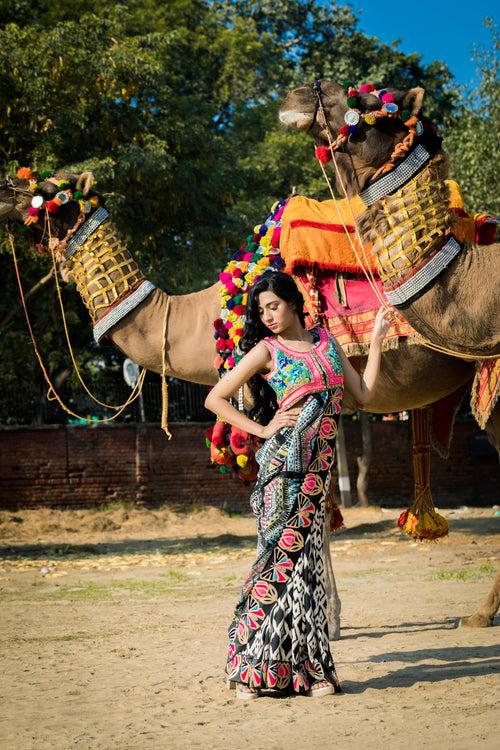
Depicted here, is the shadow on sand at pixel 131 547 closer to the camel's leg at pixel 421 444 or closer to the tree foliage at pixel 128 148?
the tree foliage at pixel 128 148

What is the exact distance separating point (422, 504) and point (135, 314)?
247cm

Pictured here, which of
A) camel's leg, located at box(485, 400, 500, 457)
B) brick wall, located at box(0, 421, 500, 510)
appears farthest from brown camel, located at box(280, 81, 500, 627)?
brick wall, located at box(0, 421, 500, 510)

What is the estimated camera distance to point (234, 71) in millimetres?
23750

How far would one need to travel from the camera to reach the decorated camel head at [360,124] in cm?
495

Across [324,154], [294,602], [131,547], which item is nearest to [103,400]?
[131,547]

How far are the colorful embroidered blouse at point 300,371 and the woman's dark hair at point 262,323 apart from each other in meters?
0.14

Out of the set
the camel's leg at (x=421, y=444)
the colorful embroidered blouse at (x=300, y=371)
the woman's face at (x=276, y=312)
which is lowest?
the camel's leg at (x=421, y=444)

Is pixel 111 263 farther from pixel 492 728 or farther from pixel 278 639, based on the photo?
pixel 492 728

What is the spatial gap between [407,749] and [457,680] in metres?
1.25

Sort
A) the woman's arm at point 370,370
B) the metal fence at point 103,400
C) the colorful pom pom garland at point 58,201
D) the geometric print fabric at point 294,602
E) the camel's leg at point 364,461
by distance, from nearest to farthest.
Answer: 1. the geometric print fabric at point 294,602
2. the woman's arm at point 370,370
3. the colorful pom pom garland at point 58,201
4. the metal fence at point 103,400
5. the camel's leg at point 364,461

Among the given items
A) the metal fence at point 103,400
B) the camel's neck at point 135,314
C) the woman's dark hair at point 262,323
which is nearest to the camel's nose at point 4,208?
the camel's neck at point 135,314

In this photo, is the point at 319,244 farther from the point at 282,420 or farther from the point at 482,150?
the point at 482,150

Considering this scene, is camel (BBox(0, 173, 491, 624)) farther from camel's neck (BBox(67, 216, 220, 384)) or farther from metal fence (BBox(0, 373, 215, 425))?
metal fence (BBox(0, 373, 215, 425))

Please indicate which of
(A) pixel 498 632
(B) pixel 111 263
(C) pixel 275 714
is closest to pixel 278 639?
(C) pixel 275 714
